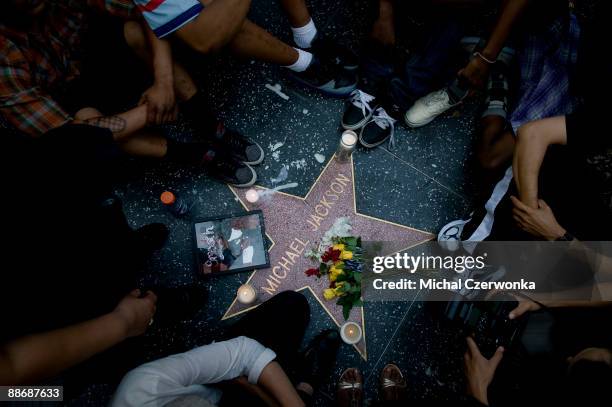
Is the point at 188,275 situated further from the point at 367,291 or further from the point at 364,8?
the point at 364,8

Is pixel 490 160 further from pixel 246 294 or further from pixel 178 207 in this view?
pixel 178 207

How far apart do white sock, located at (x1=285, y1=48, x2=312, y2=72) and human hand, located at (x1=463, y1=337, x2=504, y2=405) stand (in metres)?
2.08

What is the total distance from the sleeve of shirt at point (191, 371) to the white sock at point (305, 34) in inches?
79.9

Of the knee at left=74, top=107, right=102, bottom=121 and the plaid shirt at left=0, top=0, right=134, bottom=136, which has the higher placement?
the plaid shirt at left=0, top=0, right=134, bottom=136

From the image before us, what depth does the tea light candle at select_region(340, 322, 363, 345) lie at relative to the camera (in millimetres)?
2346

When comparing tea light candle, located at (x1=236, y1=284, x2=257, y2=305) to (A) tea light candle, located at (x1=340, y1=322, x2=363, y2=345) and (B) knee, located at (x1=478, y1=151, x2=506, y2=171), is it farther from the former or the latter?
(B) knee, located at (x1=478, y1=151, x2=506, y2=171)

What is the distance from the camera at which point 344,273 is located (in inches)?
93.7

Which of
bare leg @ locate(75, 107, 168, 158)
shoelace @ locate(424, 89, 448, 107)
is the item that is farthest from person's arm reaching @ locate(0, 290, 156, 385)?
shoelace @ locate(424, 89, 448, 107)

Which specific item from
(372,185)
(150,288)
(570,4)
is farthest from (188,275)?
(570,4)

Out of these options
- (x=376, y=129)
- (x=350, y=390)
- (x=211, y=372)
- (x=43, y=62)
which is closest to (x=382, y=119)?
(x=376, y=129)

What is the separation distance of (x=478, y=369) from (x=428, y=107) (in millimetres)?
1686

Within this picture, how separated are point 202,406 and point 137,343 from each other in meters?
0.91

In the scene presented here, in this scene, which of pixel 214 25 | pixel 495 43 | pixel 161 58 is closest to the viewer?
pixel 214 25

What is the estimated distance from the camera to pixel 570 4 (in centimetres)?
228
